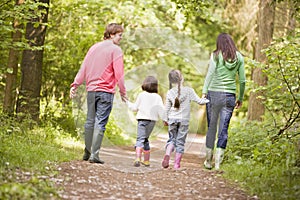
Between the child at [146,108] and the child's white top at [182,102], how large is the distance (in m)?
0.18

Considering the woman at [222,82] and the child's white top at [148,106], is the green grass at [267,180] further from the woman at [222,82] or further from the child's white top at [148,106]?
the child's white top at [148,106]

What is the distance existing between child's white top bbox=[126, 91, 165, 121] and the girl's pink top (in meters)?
0.55

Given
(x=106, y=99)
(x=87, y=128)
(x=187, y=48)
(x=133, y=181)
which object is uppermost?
(x=187, y=48)

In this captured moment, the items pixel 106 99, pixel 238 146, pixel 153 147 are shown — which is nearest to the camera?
pixel 106 99

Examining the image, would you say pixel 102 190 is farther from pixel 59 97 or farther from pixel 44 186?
pixel 59 97

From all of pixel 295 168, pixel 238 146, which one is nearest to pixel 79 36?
pixel 238 146

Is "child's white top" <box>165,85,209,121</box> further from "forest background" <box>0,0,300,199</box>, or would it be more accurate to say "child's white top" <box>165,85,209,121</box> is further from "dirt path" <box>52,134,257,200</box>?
"forest background" <box>0,0,300,199</box>

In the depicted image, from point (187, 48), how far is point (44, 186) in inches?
251

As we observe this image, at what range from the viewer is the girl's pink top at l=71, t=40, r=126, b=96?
7.44 m

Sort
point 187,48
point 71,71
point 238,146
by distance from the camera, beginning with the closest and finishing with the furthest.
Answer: point 238,146, point 187,48, point 71,71

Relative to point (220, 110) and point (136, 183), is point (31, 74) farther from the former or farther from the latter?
point (136, 183)

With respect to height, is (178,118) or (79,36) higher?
(79,36)

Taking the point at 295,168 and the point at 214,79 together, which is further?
the point at 214,79

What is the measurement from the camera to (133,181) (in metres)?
6.71
